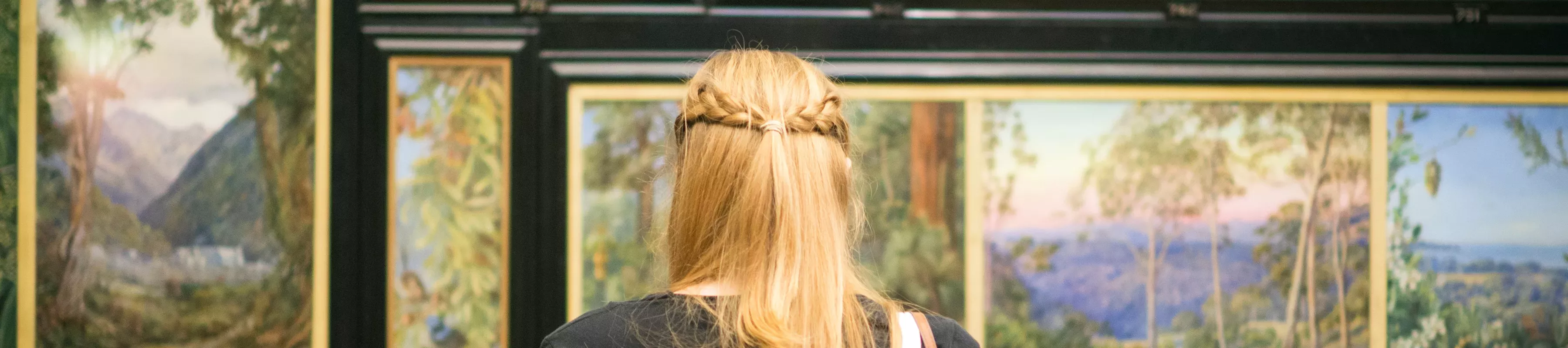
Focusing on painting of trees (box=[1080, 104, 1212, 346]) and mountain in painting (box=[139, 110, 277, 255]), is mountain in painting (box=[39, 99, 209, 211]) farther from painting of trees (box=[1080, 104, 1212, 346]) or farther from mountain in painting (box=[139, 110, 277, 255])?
painting of trees (box=[1080, 104, 1212, 346])

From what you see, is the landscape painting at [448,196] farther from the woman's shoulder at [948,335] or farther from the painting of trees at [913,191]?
the woman's shoulder at [948,335]

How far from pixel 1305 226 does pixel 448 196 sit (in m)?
2.65

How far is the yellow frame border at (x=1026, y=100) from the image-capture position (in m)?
3.18

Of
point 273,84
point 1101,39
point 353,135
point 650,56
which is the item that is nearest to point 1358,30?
point 1101,39

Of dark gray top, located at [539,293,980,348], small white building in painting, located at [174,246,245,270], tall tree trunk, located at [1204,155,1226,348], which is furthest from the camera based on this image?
tall tree trunk, located at [1204,155,1226,348]

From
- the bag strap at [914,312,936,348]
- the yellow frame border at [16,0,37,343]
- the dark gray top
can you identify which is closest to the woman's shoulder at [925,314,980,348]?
the bag strap at [914,312,936,348]

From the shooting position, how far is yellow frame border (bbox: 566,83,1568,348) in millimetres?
3176

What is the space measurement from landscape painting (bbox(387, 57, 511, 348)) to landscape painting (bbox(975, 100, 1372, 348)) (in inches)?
59.4

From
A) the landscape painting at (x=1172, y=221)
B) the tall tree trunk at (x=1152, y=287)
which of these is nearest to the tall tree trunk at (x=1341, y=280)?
the landscape painting at (x=1172, y=221)

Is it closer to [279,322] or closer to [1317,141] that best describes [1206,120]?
[1317,141]

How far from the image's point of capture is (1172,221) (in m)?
3.22

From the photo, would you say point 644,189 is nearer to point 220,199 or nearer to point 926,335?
point 220,199

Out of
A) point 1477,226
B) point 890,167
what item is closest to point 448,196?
point 890,167

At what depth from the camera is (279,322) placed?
3156mm
